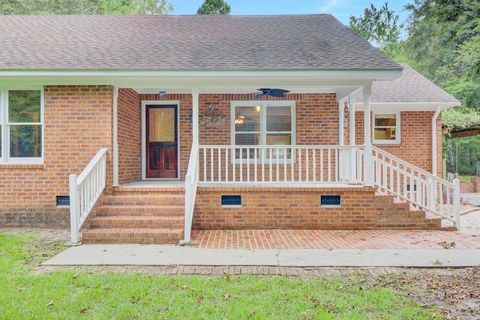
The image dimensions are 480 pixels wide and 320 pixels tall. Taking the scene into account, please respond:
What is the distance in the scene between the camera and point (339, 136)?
33.7 feet

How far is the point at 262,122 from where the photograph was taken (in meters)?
10.6

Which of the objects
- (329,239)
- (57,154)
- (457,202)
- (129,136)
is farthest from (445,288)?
A: (57,154)

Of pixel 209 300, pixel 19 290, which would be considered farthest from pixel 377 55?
pixel 19 290

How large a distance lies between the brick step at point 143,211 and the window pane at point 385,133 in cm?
750

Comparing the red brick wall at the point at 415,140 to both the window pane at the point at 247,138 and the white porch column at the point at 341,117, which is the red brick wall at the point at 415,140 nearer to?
the white porch column at the point at 341,117

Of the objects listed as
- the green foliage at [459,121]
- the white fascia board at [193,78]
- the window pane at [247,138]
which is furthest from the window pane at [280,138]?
the green foliage at [459,121]

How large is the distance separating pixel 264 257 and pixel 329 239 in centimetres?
194

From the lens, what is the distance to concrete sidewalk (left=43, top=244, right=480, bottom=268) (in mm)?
5430

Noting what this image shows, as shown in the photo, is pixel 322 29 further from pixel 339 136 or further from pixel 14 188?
pixel 14 188

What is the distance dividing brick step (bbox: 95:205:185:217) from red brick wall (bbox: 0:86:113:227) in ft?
3.54

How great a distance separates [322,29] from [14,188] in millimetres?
8816

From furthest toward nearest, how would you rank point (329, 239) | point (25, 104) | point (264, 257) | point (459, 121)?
point (459, 121) → point (25, 104) → point (329, 239) → point (264, 257)

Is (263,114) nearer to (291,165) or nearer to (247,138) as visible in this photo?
(247,138)

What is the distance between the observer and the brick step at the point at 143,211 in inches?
298
